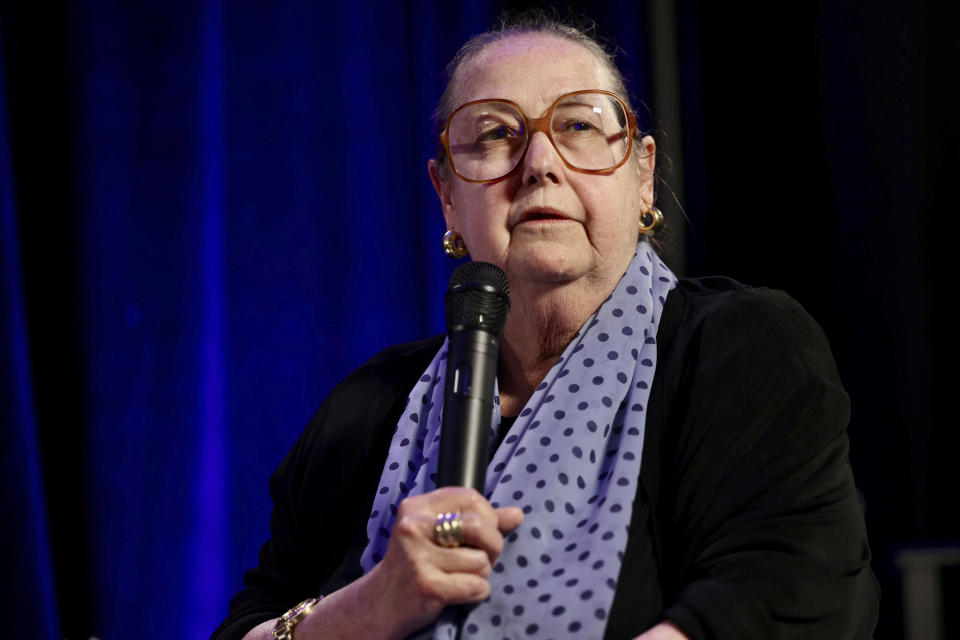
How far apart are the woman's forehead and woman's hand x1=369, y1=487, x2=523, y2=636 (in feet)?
2.20

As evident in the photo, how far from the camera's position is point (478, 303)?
1002 millimetres

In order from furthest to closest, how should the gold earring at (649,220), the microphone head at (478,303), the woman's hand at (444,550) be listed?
the gold earring at (649,220), the microphone head at (478,303), the woman's hand at (444,550)

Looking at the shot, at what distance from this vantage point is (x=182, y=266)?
206cm

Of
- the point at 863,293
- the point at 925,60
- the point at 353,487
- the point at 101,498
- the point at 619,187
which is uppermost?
the point at 925,60

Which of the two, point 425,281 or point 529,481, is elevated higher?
point 425,281

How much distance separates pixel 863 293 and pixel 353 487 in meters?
1.03

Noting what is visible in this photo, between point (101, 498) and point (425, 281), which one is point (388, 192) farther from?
point (101, 498)

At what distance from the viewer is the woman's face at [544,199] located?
1276 mm

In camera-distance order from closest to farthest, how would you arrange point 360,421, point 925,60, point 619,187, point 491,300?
point 491,300, point 619,187, point 360,421, point 925,60

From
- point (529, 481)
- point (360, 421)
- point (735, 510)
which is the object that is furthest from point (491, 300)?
point (360, 421)

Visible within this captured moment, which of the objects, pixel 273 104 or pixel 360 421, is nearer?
pixel 360 421

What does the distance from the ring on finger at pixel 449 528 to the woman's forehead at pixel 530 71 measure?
2.26ft

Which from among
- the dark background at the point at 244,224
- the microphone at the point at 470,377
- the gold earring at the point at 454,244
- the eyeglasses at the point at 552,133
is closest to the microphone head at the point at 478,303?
the microphone at the point at 470,377

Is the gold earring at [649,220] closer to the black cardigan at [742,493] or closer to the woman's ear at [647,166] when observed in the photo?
the woman's ear at [647,166]
